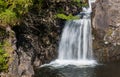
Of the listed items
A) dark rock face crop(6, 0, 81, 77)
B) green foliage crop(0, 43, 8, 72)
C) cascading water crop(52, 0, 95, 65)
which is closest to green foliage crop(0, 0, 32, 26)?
green foliage crop(0, 43, 8, 72)

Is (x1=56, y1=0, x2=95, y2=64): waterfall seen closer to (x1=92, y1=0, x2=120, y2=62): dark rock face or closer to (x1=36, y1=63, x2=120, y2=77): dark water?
(x1=92, y1=0, x2=120, y2=62): dark rock face

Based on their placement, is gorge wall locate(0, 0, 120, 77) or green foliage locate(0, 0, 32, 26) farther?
gorge wall locate(0, 0, 120, 77)

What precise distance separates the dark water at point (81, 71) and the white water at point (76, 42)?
67.9 inches

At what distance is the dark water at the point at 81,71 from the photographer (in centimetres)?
1678

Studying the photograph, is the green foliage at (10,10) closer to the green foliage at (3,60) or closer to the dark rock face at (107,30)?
the green foliage at (3,60)

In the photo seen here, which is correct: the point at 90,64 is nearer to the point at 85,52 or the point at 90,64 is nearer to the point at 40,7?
the point at 85,52

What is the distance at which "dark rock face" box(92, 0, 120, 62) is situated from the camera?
63.9 feet

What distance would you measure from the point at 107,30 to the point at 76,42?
2272 mm

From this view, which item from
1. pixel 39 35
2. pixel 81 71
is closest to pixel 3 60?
pixel 81 71

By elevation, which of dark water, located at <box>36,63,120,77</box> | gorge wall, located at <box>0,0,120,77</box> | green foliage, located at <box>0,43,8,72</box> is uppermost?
gorge wall, located at <box>0,0,120,77</box>

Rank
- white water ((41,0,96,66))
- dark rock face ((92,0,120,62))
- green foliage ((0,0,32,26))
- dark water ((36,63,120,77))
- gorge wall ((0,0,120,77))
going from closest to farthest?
green foliage ((0,0,32,26)) → dark water ((36,63,120,77)) → gorge wall ((0,0,120,77)) → dark rock face ((92,0,120,62)) → white water ((41,0,96,66))

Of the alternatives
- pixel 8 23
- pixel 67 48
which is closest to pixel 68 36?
pixel 67 48

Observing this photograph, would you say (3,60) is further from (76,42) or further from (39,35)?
(76,42)

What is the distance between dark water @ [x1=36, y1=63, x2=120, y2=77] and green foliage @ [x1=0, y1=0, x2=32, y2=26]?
163 inches
